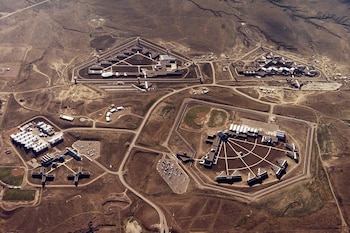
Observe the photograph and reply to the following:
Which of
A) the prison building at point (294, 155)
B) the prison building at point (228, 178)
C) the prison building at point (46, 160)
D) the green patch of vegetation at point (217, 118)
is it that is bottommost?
the prison building at point (46, 160)

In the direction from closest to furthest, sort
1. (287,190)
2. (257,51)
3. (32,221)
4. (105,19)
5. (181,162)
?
(32,221), (287,190), (181,162), (257,51), (105,19)

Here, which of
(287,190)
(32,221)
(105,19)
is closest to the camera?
(32,221)

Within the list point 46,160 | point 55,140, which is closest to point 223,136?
point 55,140

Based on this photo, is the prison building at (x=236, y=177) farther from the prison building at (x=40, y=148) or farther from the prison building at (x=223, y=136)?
the prison building at (x=40, y=148)

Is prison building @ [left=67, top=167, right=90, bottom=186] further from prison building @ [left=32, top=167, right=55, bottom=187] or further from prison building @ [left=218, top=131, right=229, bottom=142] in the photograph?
prison building @ [left=218, top=131, right=229, bottom=142]

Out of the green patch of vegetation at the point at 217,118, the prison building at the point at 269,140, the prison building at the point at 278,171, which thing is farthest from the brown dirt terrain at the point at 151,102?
the prison building at the point at 269,140

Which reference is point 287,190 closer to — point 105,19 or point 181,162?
point 181,162

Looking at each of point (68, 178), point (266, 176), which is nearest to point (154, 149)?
point (68, 178)
